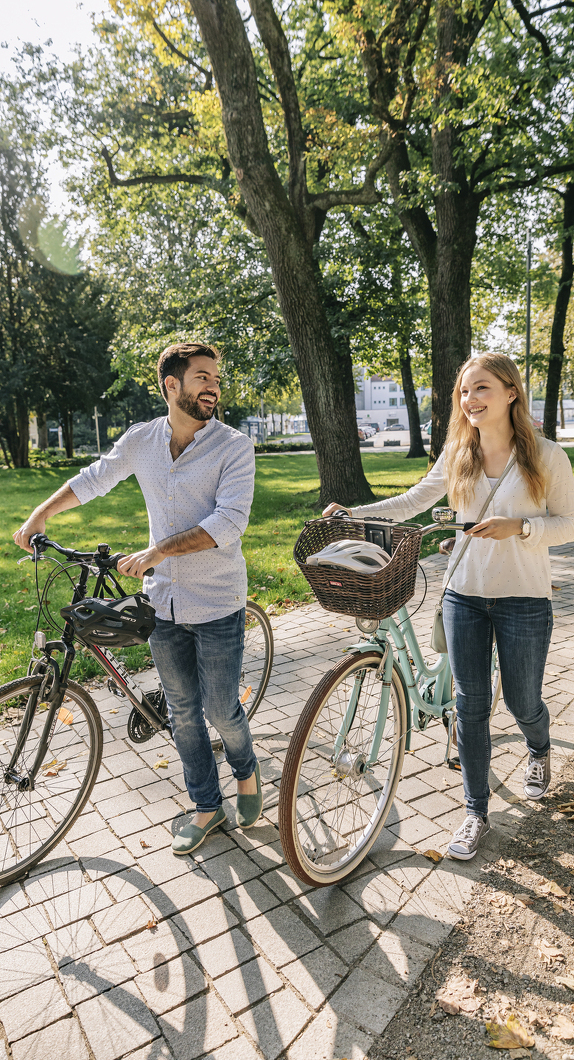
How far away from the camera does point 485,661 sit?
2.96m

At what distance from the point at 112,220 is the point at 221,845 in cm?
1522

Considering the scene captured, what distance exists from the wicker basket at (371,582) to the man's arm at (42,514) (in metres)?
1.12

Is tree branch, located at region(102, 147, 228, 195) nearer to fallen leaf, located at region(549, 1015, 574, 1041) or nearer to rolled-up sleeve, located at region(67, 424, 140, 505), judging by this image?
rolled-up sleeve, located at region(67, 424, 140, 505)

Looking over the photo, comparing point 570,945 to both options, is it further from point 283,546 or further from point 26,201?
point 26,201

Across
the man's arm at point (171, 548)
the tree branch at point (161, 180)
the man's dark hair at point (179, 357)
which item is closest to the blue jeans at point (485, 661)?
the man's arm at point (171, 548)

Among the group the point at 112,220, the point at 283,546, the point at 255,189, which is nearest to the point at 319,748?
the point at 283,546

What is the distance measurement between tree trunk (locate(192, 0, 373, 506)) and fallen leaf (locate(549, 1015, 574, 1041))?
31.1 ft

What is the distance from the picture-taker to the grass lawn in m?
6.51

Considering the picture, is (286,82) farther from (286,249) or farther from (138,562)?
(138,562)

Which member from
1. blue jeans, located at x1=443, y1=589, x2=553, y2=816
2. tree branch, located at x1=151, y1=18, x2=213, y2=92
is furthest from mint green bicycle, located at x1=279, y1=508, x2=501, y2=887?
tree branch, located at x1=151, y1=18, x2=213, y2=92

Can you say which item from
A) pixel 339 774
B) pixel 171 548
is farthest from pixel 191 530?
pixel 339 774

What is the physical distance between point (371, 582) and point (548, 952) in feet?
4.91

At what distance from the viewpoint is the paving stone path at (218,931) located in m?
2.22

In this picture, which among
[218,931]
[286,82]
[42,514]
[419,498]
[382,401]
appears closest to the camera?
[218,931]
